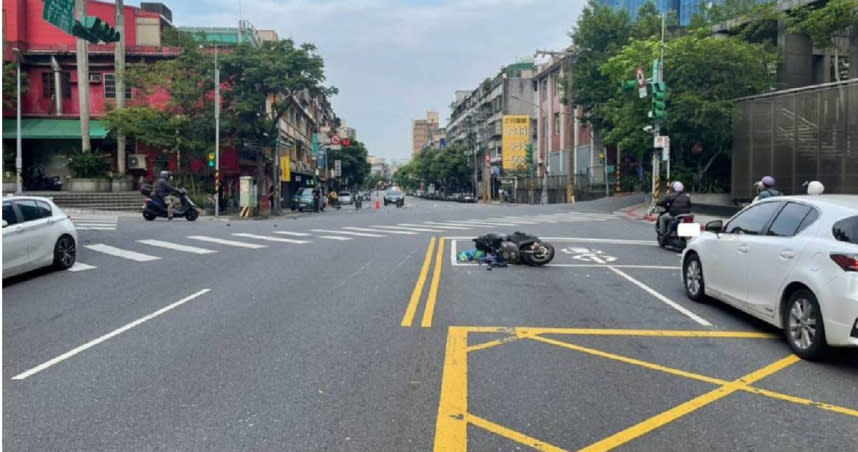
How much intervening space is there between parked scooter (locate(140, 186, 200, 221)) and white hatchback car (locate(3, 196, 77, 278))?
1290cm

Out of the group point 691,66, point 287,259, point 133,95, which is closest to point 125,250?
point 287,259

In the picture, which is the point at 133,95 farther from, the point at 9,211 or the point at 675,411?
the point at 675,411

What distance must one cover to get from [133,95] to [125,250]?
1143 inches

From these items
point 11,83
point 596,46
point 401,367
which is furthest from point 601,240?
point 11,83

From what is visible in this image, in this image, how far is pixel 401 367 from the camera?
6332 mm

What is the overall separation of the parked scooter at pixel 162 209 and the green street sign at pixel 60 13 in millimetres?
12646

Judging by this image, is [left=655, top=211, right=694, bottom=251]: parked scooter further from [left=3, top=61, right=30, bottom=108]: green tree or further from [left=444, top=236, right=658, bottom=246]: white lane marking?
[left=3, top=61, right=30, bottom=108]: green tree

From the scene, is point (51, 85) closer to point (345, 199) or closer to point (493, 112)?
point (345, 199)

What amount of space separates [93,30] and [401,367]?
44.2 feet

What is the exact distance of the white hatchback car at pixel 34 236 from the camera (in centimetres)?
1147

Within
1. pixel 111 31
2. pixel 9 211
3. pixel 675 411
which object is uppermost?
pixel 111 31

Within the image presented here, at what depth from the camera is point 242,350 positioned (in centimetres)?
698

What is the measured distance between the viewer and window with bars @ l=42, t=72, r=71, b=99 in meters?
42.2

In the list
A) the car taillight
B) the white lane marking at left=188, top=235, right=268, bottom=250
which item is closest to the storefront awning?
the white lane marking at left=188, top=235, right=268, bottom=250
